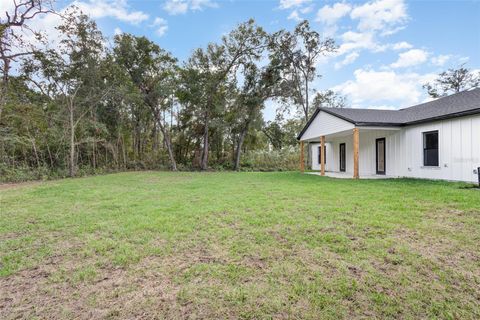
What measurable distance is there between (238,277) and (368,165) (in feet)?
37.1

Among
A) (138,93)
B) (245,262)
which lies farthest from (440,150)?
(138,93)

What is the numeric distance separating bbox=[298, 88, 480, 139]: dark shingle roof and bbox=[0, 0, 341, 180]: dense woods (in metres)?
7.80

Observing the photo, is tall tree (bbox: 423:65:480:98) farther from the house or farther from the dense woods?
the house

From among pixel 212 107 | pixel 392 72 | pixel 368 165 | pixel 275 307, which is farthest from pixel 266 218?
pixel 392 72

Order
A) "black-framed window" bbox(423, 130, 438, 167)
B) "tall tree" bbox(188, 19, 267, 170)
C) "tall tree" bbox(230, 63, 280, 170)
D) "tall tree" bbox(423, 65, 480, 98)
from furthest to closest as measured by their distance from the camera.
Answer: "tall tree" bbox(423, 65, 480, 98) → "tall tree" bbox(230, 63, 280, 170) → "tall tree" bbox(188, 19, 267, 170) → "black-framed window" bbox(423, 130, 438, 167)

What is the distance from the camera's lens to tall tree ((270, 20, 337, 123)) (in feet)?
57.5

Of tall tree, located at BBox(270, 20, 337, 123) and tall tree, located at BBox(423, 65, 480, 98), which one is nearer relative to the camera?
tall tree, located at BBox(270, 20, 337, 123)

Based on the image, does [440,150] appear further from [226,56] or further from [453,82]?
[453,82]

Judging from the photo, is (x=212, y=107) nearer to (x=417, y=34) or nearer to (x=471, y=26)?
(x=417, y=34)

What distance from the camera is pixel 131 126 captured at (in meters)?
18.1

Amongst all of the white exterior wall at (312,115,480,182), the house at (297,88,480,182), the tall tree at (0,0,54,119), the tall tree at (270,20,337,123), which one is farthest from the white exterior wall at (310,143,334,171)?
the tall tree at (0,0,54,119)

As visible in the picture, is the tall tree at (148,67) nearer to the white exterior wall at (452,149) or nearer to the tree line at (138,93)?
the tree line at (138,93)

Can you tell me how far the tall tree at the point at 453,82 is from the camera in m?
19.8

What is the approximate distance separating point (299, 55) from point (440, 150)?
12.4 metres
